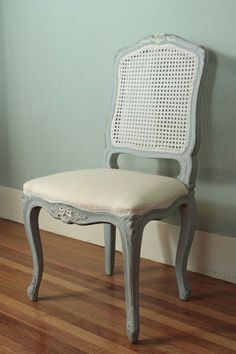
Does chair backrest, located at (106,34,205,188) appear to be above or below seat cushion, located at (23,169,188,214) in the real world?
above

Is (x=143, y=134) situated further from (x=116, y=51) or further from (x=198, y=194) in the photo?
(x=116, y=51)

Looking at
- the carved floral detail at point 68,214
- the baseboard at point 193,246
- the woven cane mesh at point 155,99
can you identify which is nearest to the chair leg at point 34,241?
the carved floral detail at point 68,214

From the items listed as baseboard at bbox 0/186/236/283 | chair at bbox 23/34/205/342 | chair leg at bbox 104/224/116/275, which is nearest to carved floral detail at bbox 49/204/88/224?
chair at bbox 23/34/205/342

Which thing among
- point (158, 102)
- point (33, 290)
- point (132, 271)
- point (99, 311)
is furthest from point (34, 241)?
point (158, 102)

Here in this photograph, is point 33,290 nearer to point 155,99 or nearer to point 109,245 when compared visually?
point 109,245

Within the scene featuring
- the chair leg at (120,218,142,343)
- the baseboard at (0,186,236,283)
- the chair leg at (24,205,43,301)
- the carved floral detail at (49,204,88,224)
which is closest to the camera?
the chair leg at (120,218,142,343)

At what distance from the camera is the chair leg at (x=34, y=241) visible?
1.70 metres

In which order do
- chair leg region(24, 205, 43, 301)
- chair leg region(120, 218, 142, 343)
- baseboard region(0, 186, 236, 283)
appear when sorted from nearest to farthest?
chair leg region(120, 218, 142, 343) < chair leg region(24, 205, 43, 301) < baseboard region(0, 186, 236, 283)

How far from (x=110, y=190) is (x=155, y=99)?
501 mm

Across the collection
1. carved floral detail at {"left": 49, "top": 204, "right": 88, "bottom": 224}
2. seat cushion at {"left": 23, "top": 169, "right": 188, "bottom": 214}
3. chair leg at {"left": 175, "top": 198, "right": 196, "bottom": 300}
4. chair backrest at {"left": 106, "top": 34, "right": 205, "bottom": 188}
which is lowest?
chair leg at {"left": 175, "top": 198, "right": 196, "bottom": 300}

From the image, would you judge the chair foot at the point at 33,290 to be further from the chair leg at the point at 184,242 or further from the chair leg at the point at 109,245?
the chair leg at the point at 184,242

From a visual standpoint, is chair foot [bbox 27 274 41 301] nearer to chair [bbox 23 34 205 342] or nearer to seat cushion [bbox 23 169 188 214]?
chair [bbox 23 34 205 342]

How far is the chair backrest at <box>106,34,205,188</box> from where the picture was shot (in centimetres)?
174

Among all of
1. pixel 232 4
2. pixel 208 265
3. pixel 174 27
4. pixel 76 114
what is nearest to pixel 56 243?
pixel 76 114
